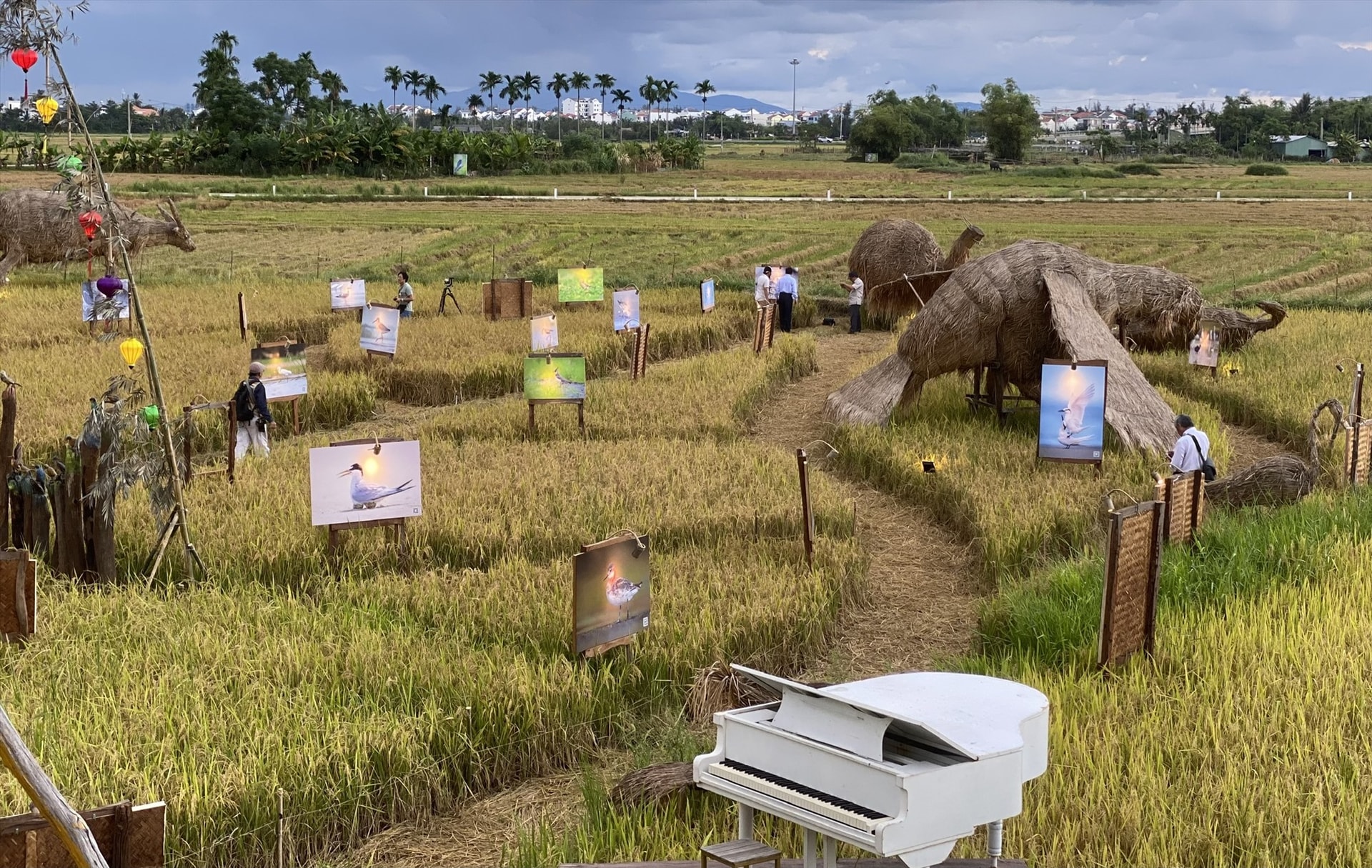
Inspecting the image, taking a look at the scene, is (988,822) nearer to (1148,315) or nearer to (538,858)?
(538,858)

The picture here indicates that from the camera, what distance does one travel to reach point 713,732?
770 centimetres

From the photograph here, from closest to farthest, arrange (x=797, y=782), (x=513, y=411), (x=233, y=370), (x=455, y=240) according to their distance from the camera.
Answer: (x=797, y=782)
(x=513, y=411)
(x=233, y=370)
(x=455, y=240)

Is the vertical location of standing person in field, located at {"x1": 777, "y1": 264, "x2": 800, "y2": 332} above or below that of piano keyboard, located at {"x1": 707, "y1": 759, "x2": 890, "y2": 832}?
above

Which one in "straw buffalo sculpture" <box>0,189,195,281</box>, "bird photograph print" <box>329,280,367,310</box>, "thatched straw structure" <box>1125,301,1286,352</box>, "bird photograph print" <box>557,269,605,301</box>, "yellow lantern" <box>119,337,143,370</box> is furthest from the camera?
"straw buffalo sculpture" <box>0,189,195,281</box>

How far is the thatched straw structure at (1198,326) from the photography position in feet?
65.2

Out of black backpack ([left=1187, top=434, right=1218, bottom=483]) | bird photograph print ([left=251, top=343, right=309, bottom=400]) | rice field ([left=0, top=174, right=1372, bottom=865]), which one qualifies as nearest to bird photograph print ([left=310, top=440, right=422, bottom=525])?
rice field ([left=0, top=174, right=1372, bottom=865])

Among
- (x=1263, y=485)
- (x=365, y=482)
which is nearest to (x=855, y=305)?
(x=1263, y=485)

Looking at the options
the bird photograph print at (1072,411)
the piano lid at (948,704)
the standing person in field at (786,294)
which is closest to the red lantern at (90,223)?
the piano lid at (948,704)

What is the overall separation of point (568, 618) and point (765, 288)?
55.1ft

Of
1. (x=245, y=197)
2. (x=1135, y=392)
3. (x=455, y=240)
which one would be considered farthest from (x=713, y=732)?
(x=245, y=197)

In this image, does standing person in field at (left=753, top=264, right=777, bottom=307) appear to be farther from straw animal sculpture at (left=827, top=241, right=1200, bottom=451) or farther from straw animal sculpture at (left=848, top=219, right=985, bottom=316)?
straw animal sculpture at (left=827, top=241, right=1200, bottom=451)

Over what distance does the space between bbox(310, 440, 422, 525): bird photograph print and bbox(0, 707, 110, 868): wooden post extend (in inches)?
270

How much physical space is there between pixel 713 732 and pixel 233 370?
1241 centimetres

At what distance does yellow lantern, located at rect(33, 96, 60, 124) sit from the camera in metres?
8.72
